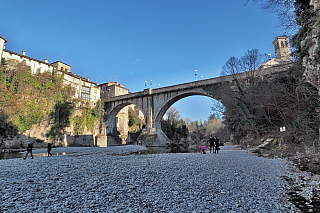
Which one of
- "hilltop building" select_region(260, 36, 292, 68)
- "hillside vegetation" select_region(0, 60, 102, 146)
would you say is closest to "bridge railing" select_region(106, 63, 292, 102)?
"hilltop building" select_region(260, 36, 292, 68)

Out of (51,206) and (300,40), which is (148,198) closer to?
(51,206)

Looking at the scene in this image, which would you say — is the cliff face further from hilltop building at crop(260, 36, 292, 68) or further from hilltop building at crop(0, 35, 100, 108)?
hilltop building at crop(0, 35, 100, 108)

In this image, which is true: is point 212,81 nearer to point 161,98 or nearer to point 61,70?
point 161,98

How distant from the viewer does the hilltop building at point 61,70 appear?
2822cm

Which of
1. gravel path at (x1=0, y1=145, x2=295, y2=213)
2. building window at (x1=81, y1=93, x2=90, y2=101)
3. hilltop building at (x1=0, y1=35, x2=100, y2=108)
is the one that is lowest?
gravel path at (x1=0, y1=145, x2=295, y2=213)

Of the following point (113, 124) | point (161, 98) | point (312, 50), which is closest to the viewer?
point (312, 50)

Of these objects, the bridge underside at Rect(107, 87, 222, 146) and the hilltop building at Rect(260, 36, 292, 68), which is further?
the bridge underside at Rect(107, 87, 222, 146)

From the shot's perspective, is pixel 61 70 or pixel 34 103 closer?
pixel 34 103

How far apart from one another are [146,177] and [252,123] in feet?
48.5

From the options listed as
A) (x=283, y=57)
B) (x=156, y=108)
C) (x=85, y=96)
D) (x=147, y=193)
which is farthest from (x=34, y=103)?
(x=283, y=57)

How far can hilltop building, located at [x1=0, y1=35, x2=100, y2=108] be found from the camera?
92.6ft

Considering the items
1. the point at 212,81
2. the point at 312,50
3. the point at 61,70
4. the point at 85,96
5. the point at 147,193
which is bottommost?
the point at 147,193

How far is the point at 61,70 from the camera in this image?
38.9 m

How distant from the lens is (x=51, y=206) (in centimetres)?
313
